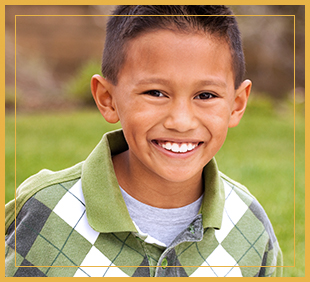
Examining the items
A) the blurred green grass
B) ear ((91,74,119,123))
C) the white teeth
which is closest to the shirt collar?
ear ((91,74,119,123))

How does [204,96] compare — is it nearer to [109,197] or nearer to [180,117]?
[180,117]

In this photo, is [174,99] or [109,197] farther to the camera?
[109,197]

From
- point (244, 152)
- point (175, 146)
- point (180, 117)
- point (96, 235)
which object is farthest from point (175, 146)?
point (244, 152)

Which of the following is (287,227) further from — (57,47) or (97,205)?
(57,47)

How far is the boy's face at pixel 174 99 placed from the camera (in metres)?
1.17

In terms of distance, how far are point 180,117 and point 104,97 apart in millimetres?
315

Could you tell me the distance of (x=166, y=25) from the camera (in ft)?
3.85

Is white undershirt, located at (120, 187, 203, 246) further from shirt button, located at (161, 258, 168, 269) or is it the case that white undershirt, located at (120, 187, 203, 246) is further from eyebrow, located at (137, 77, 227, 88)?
eyebrow, located at (137, 77, 227, 88)

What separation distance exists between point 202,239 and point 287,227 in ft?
3.91

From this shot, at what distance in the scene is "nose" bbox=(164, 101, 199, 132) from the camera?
1174 millimetres

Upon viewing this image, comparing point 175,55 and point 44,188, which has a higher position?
point 175,55

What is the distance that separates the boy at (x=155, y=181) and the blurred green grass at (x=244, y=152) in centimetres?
97

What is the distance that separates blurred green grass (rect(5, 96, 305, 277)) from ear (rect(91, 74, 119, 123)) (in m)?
1.36

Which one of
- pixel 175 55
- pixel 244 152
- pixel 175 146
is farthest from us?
pixel 244 152
